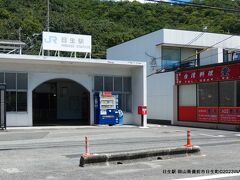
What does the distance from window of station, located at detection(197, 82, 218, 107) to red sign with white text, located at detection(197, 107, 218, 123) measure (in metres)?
0.30

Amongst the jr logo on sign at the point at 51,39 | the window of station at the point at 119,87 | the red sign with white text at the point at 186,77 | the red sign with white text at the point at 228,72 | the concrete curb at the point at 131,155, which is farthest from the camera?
the window of station at the point at 119,87

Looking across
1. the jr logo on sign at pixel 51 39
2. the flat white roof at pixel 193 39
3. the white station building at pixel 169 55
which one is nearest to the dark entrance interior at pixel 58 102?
the white station building at pixel 169 55

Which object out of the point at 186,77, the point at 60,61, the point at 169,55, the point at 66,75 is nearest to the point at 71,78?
the point at 66,75

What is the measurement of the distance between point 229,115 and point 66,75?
1232 centimetres

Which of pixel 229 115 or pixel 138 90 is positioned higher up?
pixel 138 90

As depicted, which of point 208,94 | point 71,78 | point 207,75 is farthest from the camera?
point 71,78

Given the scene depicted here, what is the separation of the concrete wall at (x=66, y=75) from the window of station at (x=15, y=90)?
0.94 ft

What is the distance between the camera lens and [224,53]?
34.8m

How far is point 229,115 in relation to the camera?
2758 centimetres

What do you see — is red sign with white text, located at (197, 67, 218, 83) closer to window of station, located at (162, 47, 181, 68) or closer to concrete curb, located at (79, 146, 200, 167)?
window of station, located at (162, 47, 181, 68)

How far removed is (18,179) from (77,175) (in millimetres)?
1430

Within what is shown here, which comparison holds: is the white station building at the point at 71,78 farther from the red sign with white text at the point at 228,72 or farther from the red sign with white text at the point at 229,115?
the red sign with white text at the point at 229,115

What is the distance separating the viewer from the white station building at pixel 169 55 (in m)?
34.8

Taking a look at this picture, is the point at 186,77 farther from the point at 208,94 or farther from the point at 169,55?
the point at 169,55
